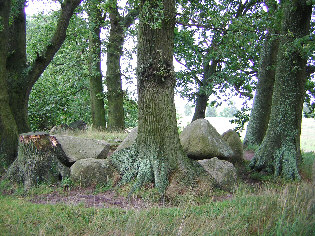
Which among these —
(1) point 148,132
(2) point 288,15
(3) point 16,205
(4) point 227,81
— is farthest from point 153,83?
(4) point 227,81

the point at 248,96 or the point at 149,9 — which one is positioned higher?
the point at 149,9

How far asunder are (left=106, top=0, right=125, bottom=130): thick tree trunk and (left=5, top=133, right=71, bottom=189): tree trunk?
8689 mm

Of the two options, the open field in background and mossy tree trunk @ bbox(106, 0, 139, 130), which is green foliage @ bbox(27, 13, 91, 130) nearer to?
mossy tree trunk @ bbox(106, 0, 139, 130)

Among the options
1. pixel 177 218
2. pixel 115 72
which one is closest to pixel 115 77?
pixel 115 72

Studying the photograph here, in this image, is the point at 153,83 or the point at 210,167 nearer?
the point at 153,83

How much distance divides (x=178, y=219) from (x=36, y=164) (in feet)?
15.6

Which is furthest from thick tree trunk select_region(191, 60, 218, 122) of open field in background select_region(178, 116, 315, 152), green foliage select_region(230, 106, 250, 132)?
green foliage select_region(230, 106, 250, 132)

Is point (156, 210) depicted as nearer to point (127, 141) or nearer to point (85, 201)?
point (85, 201)

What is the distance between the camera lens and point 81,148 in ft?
33.0

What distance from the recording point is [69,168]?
9.20 metres

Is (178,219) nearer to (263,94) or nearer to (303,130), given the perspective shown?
(263,94)

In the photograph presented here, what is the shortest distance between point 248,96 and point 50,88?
1265cm

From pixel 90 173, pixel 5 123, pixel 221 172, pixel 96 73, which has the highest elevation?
pixel 96 73

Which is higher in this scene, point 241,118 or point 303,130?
point 241,118
